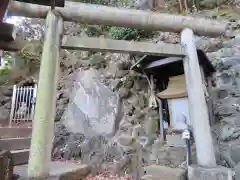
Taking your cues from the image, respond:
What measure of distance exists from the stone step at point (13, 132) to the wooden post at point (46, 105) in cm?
327

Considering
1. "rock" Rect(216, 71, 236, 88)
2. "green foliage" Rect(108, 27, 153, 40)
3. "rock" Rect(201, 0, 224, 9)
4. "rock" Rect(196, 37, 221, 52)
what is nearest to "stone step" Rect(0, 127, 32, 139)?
"green foliage" Rect(108, 27, 153, 40)

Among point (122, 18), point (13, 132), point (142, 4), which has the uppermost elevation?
point (142, 4)

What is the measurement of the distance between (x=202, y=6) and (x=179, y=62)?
5.33m

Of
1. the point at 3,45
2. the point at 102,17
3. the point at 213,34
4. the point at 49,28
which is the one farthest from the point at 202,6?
the point at 3,45

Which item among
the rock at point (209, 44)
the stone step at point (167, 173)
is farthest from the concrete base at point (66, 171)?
the rock at point (209, 44)

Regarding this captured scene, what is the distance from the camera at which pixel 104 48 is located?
388cm

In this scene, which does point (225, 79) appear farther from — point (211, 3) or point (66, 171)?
point (66, 171)

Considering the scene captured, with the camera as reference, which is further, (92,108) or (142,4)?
(142,4)

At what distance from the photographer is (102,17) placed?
4.15 m

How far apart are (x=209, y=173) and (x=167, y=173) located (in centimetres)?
76

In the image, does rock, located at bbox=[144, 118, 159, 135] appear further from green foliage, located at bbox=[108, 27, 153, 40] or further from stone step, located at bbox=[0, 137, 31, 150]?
stone step, located at bbox=[0, 137, 31, 150]

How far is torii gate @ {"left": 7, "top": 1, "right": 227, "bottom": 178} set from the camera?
3.16 m

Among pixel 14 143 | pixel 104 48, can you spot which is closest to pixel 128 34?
pixel 104 48

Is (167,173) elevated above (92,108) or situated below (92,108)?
below
